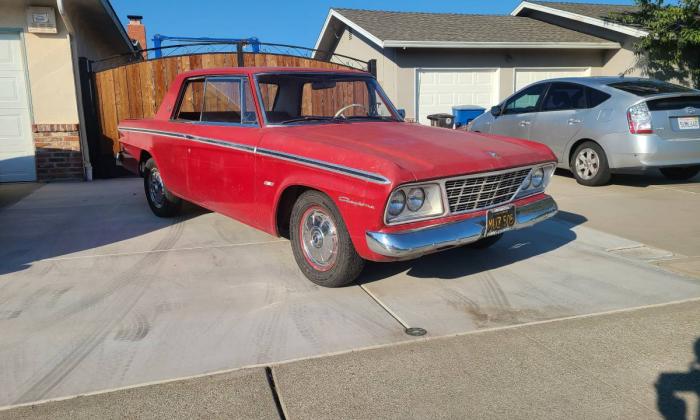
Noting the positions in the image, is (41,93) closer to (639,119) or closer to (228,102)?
(228,102)

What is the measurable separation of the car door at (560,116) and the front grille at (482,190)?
14.7 feet

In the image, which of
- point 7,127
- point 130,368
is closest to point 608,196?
point 130,368

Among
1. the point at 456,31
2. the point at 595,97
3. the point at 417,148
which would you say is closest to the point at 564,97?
the point at 595,97

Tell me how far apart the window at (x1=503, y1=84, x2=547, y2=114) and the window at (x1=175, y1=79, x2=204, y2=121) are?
5637mm

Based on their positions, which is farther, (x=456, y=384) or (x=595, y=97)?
(x=595, y=97)

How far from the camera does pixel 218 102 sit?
530 centimetres

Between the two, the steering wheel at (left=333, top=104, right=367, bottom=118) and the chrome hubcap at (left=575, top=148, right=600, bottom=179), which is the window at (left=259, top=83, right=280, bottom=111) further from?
the chrome hubcap at (left=575, top=148, right=600, bottom=179)

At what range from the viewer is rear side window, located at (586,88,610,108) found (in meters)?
7.95

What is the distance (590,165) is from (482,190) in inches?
195

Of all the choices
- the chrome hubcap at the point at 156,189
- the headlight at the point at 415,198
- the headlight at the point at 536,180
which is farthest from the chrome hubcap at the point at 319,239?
the chrome hubcap at the point at 156,189

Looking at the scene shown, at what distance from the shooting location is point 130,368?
304cm

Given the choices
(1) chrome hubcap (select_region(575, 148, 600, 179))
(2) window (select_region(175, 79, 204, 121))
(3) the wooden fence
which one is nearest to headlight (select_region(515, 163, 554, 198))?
(2) window (select_region(175, 79, 204, 121))

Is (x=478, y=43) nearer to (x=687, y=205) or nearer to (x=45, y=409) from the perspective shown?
(x=687, y=205)

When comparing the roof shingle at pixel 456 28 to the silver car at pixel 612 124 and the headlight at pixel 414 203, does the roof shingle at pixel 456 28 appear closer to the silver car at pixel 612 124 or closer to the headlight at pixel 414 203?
the silver car at pixel 612 124
